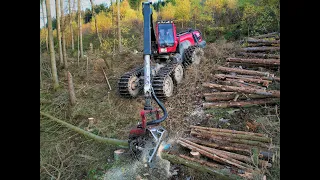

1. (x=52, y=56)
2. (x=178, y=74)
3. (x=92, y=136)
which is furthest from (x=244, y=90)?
(x=52, y=56)

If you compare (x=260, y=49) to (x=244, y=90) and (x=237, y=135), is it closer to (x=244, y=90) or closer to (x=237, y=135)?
(x=244, y=90)

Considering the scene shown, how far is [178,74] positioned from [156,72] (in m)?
0.55

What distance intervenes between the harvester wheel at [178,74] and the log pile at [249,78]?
0.52 metres

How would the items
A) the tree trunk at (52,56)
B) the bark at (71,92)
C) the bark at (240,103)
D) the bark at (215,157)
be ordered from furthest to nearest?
the tree trunk at (52,56)
the bark at (71,92)
the bark at (240,103)
the bark at (215,157)

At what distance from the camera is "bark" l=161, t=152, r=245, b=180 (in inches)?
133

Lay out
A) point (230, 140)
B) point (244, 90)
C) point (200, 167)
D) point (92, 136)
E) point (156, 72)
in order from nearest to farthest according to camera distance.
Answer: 1. point (200, 167)
2. point (230, 140)
3. point (92, 136)
4. point (244, 90)
5. point (156, 72)

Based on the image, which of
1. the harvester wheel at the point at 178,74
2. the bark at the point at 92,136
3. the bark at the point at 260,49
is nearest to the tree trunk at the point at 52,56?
the bark at the point at 92,136

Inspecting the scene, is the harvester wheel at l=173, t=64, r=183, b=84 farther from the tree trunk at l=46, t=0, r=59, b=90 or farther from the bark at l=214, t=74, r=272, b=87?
the tree trunk at l=46, t=0, r=59, b=90

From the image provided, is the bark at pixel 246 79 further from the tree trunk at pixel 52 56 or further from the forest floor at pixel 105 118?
the tree trunk at pixel 52 56

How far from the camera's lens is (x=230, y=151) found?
3.83 meters

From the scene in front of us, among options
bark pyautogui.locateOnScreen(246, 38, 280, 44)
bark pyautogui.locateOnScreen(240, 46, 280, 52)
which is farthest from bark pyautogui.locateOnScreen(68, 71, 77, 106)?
bark pyautogui.locateOnScreen(246, 38, 280, 44)

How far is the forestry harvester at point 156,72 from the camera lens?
377 centimetres

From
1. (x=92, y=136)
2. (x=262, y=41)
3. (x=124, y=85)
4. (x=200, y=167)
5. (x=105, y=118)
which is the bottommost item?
(x=200, y=167)
